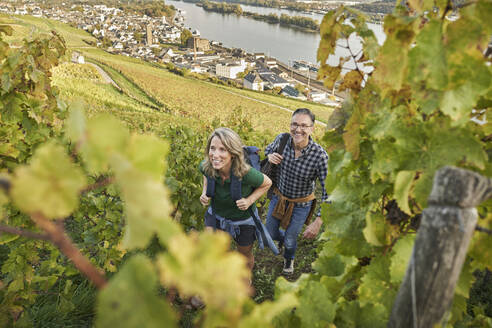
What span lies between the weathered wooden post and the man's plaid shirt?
93.3 inches

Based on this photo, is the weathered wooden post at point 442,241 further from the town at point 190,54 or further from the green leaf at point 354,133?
the town at point 190,54

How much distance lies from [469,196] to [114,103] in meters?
20.5

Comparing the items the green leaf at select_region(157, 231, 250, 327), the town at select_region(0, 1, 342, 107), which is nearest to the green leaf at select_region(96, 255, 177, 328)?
the green leaf at select_region(157, 231, 250, 327)

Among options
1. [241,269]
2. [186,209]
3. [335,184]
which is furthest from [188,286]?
[186,209]

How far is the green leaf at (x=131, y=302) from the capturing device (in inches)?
14.7

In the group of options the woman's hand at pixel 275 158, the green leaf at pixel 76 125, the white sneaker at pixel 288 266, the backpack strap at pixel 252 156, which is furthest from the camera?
the white sneaker at pixel 288 266

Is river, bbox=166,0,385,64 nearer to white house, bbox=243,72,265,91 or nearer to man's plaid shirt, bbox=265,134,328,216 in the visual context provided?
white house, bbox=243,72,265,91

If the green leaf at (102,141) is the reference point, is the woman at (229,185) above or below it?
below

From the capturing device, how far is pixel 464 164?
34.8 inches

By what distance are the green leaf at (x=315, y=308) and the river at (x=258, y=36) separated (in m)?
63.9

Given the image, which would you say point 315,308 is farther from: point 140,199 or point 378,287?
point 140,199

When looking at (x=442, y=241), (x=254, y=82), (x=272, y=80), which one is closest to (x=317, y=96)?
(x=272, y=80)

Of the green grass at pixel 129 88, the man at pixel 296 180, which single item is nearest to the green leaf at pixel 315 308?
the man at pixel 296 180

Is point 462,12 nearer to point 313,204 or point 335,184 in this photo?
point 335,184
